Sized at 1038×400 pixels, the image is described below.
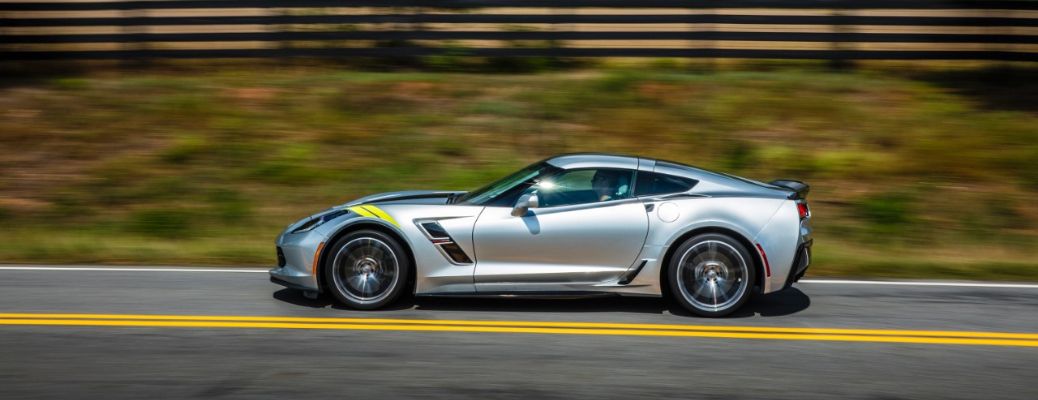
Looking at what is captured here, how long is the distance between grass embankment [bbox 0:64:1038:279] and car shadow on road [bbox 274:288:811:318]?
2.10 m

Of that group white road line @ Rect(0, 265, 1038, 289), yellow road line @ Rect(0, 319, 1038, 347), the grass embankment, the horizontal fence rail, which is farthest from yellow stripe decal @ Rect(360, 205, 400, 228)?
the horizontal fence rail

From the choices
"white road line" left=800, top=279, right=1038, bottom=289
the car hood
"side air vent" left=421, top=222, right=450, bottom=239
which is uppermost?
the car hood

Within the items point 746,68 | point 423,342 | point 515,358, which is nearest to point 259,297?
point 423,342

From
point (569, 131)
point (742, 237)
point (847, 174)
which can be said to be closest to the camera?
point (742, 237)

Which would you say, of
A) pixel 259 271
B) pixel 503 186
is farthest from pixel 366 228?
pixel 259 271

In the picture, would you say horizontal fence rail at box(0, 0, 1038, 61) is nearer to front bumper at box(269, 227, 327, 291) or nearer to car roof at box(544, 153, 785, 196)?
car roof at box(544, 153, 785, 196)

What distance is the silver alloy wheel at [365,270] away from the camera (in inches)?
283

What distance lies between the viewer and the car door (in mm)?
7062

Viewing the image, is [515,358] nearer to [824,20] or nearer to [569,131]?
[569,131]

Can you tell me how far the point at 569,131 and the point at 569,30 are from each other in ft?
7.61

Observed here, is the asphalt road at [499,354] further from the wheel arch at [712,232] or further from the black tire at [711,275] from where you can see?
the wheel arch at [712,232]

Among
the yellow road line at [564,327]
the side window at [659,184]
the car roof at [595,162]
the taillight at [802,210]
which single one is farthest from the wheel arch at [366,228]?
the taillight at [802,210]

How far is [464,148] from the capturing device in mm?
12969

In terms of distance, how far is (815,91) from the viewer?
1400 cm
